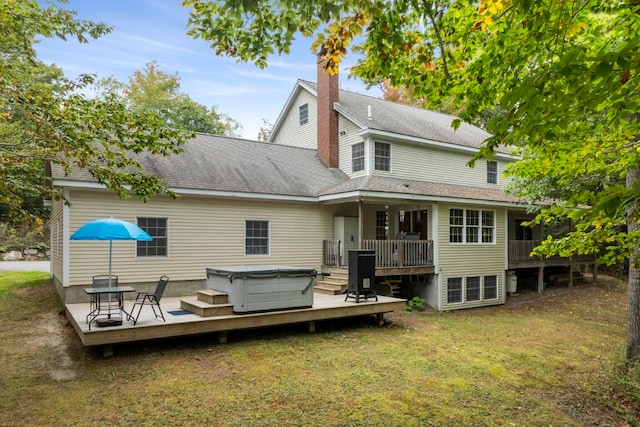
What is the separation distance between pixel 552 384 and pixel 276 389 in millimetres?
4871

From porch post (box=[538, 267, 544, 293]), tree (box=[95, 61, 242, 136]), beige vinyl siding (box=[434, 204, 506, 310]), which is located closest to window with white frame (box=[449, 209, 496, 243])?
beige vinyl siding (box=[434, 204, 506, 310])

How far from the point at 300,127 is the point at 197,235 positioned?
28.1ft

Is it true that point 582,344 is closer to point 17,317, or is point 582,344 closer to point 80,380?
point 80,380

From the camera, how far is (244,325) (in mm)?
8312

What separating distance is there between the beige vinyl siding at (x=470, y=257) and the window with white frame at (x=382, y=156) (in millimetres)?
2437

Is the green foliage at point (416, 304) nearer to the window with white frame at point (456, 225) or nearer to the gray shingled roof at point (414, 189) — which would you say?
the window with white frame at point (456, 225)

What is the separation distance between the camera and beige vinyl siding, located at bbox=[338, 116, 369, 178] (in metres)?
15.3

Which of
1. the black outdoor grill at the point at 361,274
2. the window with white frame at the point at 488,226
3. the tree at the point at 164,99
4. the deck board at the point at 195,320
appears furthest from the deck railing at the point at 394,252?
the tree at the point at 164,99

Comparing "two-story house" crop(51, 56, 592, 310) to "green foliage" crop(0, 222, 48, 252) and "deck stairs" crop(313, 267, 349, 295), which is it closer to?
"deck stairs" crop(313, 267, 349, 295)

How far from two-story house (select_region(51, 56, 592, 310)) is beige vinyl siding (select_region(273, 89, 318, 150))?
92 millimetres

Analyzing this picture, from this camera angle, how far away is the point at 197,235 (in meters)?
12.0

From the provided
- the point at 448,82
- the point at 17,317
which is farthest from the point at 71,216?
the point at 448,82

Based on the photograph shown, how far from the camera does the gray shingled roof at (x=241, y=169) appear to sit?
12016 mm

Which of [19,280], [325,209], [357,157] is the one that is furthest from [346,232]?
[19,280]
